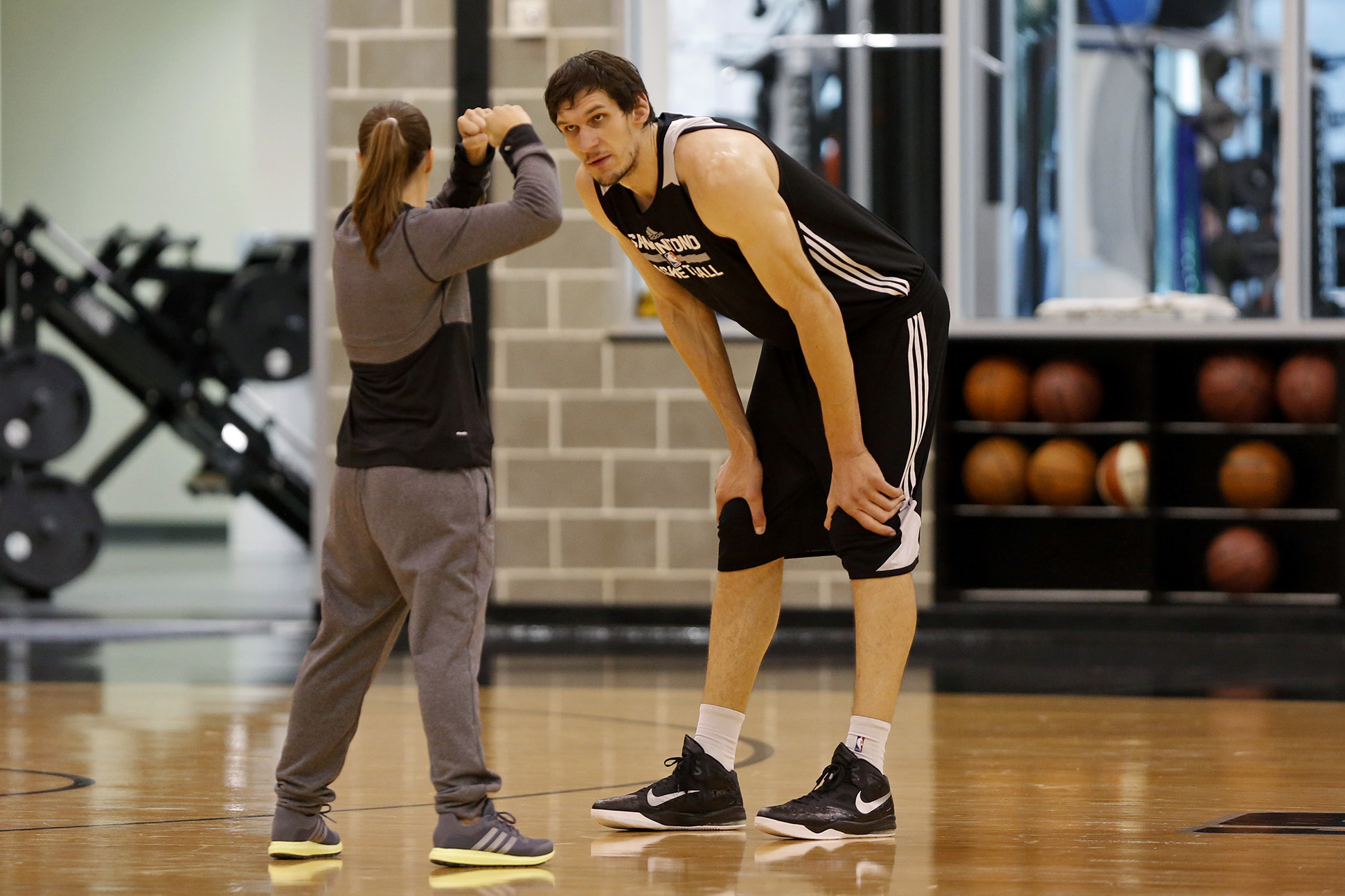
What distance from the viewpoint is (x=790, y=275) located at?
8.26 feet

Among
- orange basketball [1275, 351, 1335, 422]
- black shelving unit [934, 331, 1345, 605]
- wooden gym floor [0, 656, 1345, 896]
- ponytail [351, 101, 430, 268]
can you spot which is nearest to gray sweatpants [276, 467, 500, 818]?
wooden gym floor [0, 656, 1345, 896]

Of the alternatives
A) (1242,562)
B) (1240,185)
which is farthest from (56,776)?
(1240,185)

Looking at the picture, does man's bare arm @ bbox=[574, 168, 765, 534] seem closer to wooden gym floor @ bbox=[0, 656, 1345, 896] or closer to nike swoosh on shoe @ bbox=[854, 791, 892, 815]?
nike swoosh on shoe @ bbox=[854, 791, 892, 815]

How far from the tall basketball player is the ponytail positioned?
A: 27cm

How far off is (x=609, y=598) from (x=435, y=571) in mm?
3482

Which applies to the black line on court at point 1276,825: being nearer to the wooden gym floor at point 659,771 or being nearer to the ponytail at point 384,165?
the wooden gym floor at point 659,771

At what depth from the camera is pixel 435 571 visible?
2.29m

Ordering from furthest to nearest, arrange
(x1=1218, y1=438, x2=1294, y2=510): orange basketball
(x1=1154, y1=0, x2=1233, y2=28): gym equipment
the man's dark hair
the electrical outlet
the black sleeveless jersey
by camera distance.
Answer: (x1=1154, y1=0, x2=1233, y2=28): gym equipment
the electrical outlet
(x1=1218, y1=438, x2=1294, y2=510): orange basketball
the black sleeveless jersey
the man's dark hair

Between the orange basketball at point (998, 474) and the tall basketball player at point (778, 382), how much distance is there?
2.84 metres

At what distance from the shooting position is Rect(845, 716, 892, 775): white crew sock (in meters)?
2.59

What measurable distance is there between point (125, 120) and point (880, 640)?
29.4 ft

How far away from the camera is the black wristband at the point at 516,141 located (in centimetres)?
238

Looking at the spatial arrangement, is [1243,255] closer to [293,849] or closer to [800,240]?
[800,240]

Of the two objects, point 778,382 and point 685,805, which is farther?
point 778,382
